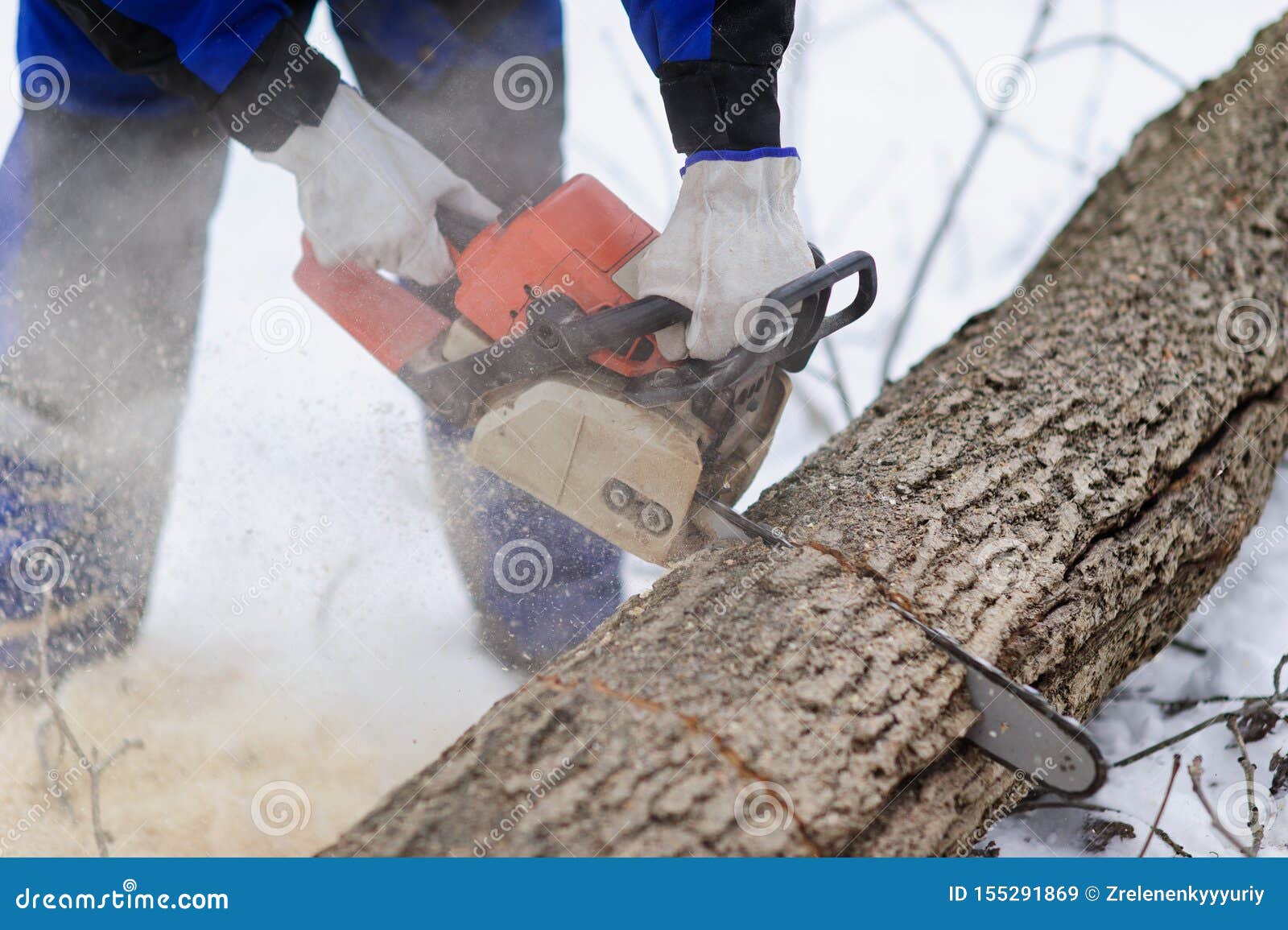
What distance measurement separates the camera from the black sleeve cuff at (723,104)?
64.2 inches

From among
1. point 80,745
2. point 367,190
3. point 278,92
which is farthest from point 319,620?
point 278,92

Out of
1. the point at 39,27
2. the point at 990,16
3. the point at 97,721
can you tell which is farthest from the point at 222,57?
the point at 990,16

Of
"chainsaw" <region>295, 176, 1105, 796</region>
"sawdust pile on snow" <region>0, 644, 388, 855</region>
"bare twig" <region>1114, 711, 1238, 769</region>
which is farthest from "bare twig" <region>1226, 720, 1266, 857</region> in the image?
"sawdust pile on snow" <region>0, 644, 388, 855</region>

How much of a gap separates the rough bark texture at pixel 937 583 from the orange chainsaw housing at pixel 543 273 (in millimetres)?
518

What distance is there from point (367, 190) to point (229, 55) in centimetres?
35

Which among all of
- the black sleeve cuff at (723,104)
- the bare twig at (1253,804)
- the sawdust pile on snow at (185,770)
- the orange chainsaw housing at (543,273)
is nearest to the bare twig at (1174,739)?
the bare twig at (1253,804)

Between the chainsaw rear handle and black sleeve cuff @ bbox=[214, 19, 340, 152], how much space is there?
0.84 m

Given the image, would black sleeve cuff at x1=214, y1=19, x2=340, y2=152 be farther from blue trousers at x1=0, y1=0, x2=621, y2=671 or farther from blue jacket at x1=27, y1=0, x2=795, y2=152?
blue trousers at x1=0, y1=0, x2=621, y2=671

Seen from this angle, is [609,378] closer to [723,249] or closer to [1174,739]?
[723,249]

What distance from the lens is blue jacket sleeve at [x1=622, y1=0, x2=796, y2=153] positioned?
1.62 m

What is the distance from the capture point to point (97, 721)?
2.35 metres

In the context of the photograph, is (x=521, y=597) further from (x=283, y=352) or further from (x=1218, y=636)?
(x=1218, y=636)

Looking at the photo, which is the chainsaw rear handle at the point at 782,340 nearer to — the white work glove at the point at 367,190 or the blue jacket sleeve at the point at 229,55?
the white work glove at the point at 367,190

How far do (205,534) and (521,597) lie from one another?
95cm
